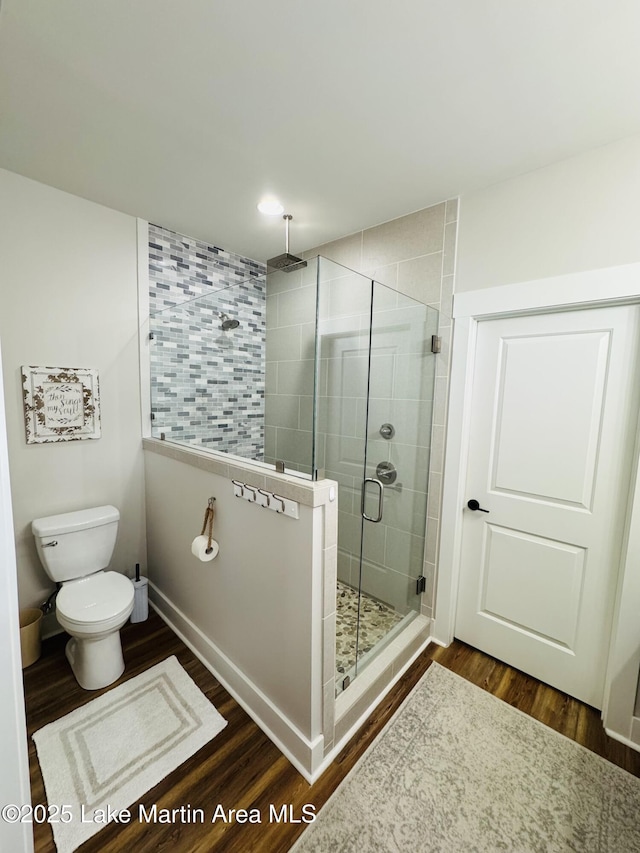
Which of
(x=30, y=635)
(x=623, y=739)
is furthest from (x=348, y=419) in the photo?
(x=30, y=635)

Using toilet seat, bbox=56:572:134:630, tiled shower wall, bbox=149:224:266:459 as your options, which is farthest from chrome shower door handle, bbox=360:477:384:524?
toilet seat, bbox=56:572:134:630

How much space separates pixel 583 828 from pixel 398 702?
0.73 meters

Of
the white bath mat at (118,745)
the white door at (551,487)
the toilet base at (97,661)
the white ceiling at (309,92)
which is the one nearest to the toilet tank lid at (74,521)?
the toilet base at (97,661)

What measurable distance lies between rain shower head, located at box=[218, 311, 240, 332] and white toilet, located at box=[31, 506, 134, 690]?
136 cm

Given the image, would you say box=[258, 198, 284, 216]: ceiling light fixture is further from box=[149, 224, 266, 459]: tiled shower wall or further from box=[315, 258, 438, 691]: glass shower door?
box=[315, 258, 438, 691]: glass shower door

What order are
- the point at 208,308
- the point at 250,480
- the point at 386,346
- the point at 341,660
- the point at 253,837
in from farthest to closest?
the point at 208,308
the point at 386,346
the point at 341,660
the point at 250,480
the point at 253,837

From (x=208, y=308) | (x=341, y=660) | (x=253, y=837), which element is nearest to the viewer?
(x=253, y=837)

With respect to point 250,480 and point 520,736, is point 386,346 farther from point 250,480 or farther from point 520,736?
point 520,736

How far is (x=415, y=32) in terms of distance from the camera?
1.04m

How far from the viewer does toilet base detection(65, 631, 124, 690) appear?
Result: 1.72 meters

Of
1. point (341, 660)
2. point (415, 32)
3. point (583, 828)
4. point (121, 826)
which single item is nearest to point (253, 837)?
point (121, 826)

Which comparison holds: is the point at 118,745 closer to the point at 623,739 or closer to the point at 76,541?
Answer: the point at 76,541

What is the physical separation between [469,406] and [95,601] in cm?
223

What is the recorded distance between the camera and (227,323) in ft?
7.73
